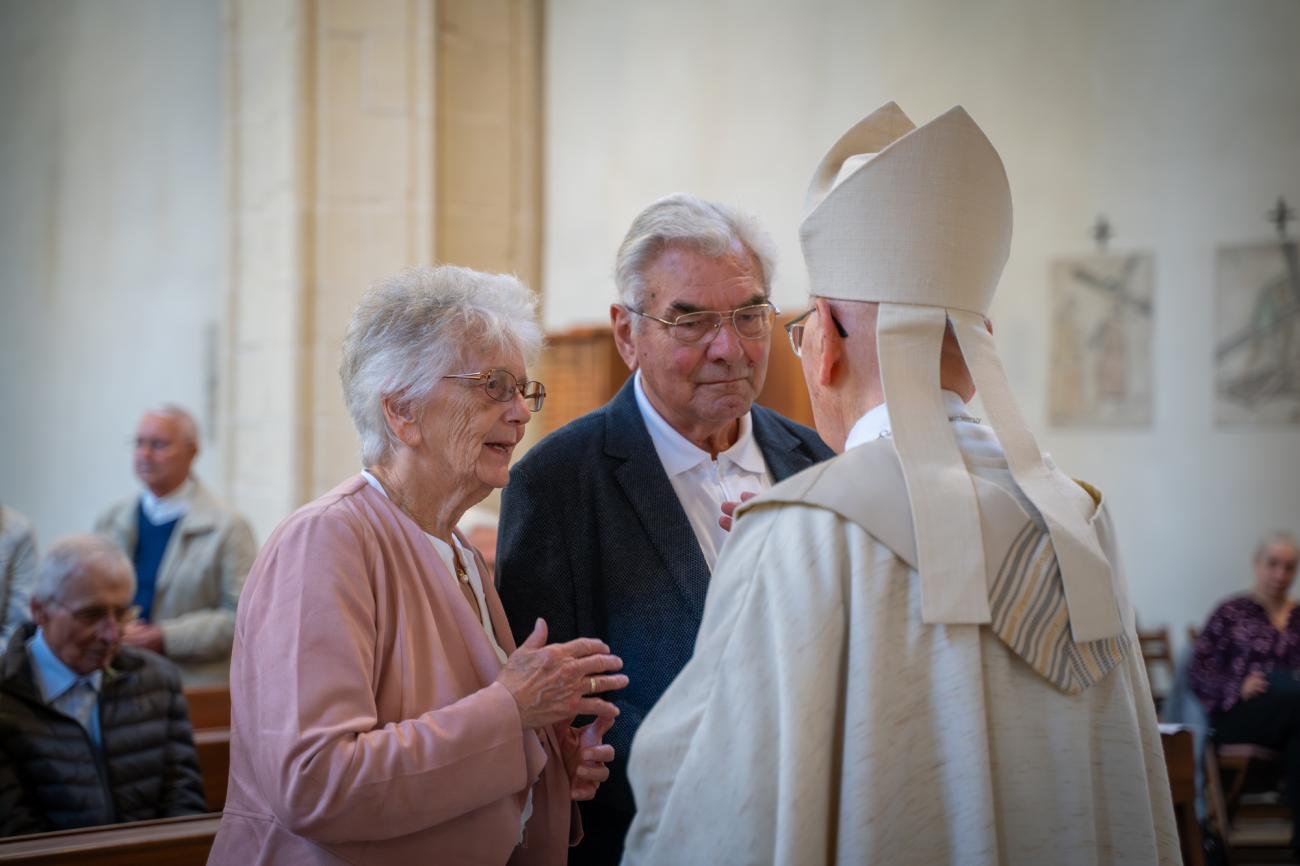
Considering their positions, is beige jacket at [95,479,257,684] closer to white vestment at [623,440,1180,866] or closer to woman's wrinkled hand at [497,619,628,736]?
woman's wrinkled hand at [497,619,628,736]

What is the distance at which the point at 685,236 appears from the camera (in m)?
2.52

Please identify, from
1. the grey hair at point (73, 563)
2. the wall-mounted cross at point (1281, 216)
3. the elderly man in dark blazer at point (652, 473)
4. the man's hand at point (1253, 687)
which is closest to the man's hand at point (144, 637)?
the grey hair at point (73, 563)

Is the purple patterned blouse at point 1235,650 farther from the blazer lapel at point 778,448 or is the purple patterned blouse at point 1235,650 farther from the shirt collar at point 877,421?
the shirt collar at point 877,421

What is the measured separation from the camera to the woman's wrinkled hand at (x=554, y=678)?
1977 millimetres

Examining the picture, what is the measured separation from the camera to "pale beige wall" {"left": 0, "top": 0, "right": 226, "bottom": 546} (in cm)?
820

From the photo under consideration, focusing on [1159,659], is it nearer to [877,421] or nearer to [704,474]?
[704,474]

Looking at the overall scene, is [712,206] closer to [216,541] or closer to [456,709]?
[456,709]

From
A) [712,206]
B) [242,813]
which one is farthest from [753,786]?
[712,206]

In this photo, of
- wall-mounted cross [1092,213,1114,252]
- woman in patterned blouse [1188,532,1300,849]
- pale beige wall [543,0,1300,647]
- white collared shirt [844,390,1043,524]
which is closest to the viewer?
white collared shirt [844,390,1043,524]

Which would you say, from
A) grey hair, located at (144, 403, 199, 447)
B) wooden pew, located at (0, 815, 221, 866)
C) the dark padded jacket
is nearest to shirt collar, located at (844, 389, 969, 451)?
wooden pew, located at (0, 815, 221, 866)

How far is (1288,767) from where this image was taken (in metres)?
6.01

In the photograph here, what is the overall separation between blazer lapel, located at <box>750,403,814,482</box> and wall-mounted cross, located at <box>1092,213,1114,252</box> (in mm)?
4423

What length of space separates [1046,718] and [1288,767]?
5271mm

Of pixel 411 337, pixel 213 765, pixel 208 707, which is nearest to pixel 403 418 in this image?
pixel 411 337
